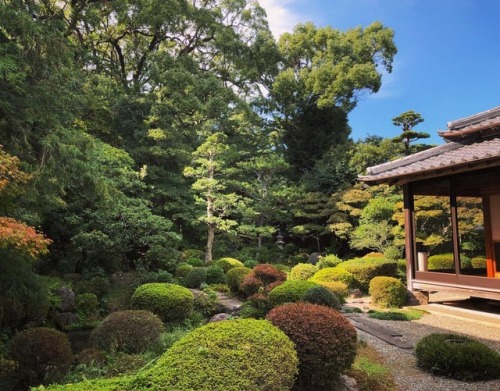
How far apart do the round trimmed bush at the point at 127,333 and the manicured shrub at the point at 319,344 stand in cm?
251

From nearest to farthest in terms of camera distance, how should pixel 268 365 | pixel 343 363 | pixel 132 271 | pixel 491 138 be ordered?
pixel 268 365 < pixel 343 363 < pixel 491 138 < pixel 132 271

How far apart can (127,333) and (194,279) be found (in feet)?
22.2

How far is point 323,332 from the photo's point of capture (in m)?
3.79

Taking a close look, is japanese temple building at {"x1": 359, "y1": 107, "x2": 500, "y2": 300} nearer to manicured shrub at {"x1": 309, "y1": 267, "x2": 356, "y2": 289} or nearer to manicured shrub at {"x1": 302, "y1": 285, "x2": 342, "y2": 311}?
manicured shrub at {"x1": 309, "y1": 267, "x2": 356, "y2": 289}

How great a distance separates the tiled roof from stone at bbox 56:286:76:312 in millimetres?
8336

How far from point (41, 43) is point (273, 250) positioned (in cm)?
1526

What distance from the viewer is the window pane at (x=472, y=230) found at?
37.3ft

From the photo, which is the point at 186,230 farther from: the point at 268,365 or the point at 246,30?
the point at 268,365

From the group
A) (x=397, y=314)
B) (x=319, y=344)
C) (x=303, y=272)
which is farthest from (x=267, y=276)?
(x=319, y=344)

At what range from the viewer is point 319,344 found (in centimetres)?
372

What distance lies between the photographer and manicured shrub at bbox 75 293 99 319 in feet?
33.0

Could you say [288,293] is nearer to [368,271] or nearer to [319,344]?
[319,344]

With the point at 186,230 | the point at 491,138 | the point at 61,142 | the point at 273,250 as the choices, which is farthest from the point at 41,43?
the point at 273,250

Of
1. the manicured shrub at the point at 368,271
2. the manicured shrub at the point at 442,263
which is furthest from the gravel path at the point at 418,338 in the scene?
the manicured shrub at the point at 442,263
